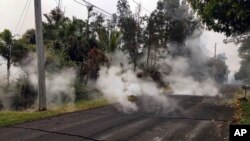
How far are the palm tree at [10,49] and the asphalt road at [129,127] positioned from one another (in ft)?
35.6

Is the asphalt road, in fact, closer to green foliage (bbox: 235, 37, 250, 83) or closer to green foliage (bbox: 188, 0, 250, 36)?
green foliage (bbox: 188, 0, 250, 36)

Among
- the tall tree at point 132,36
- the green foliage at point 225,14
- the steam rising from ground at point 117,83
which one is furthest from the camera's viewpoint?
the tall tree at point 132,36

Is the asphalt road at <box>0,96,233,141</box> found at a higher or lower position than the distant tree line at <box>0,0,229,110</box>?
lower

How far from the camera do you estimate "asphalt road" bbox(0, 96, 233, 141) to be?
10577 mm

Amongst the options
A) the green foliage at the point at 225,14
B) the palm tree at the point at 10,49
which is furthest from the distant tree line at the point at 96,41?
the green foliage at the point at 225,14

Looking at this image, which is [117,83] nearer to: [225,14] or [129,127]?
[225,14]

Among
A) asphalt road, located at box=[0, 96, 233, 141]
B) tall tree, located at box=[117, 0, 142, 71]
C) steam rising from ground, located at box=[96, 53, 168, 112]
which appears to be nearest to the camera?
asphalt road, located at box=[0, 96, 233, 141]

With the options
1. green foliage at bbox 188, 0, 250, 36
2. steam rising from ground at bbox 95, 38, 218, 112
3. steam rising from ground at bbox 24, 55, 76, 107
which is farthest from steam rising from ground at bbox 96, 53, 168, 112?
green foliage at bbox 188, 0, 250, 36

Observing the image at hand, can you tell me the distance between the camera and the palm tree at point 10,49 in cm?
2503

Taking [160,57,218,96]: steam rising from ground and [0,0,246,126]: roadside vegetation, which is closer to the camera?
[0,0,246,126]: roadside vegetation

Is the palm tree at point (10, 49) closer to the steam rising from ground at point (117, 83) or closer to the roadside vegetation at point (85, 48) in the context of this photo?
the roadside vegetation at point (85, 48)

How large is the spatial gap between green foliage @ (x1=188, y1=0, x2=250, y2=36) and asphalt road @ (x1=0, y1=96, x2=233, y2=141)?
4.11 metres

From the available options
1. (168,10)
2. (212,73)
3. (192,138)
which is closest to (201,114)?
(192,138)

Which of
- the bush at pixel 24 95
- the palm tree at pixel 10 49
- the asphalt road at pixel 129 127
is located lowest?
the asphalt road at pixel 129 127
